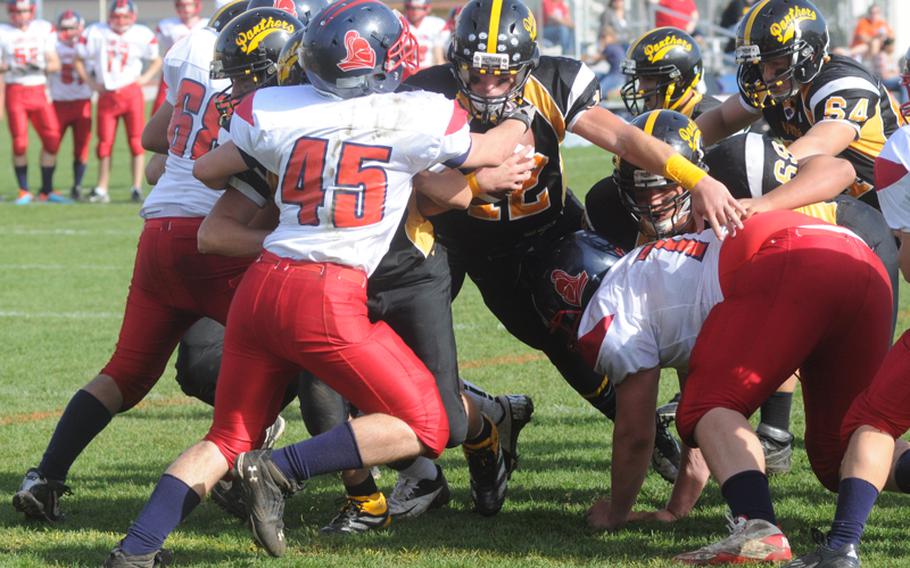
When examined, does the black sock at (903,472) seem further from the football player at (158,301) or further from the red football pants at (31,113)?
the red football pants at (31,113)

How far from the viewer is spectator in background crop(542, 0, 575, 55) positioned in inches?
743

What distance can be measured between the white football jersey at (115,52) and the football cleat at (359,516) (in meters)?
11.2

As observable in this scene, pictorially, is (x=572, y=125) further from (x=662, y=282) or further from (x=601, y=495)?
(x=601, y=495)

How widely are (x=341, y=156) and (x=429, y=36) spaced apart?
40.9ft

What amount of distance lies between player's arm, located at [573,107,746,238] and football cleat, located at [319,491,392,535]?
4.76 ft

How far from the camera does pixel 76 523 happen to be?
4.67m

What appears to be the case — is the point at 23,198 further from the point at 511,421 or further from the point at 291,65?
the point at 291,65

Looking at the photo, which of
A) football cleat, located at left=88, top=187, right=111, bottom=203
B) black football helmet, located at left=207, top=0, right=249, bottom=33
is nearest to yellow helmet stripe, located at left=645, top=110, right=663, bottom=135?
black football helmet, located at left=207, top=0, right=249, bottom=33

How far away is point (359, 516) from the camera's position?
14.8 feet

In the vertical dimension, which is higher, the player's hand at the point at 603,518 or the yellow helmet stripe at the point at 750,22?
the yellow helmet stripe at the point at 750,22

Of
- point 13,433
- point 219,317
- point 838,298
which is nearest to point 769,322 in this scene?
point 838,298

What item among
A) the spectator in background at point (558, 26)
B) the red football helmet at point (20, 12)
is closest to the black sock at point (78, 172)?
the red football helmet at point (20, 12)

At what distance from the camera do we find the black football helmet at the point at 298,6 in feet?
17.4

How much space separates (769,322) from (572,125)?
→ 4.37 ft
